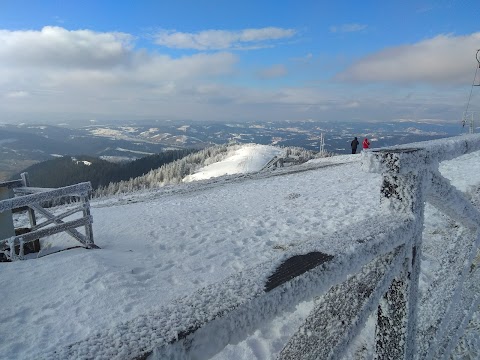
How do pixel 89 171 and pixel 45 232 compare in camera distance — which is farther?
pixel 89 171

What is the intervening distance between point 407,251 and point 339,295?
1.51 ft

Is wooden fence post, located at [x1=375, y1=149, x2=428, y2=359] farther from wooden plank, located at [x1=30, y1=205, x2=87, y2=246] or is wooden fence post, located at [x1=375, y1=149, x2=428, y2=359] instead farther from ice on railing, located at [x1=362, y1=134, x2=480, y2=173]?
wooden plank, located at [x1=30, y1=205, x2=87, y2=246]

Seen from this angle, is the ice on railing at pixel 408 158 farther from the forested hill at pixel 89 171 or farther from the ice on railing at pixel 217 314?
the forested hill at pixel 89 171

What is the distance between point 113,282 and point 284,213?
6192mm

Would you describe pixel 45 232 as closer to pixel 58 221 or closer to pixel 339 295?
pixel 58 221

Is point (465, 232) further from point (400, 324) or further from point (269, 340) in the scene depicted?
point (269, 340)

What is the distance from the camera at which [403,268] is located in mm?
1597

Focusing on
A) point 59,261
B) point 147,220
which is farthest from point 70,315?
point 147,220

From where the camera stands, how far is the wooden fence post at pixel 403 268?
58.2 inches

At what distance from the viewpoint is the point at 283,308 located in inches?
37.8

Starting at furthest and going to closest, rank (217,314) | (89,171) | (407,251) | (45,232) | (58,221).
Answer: (89,171), (58,221), (45,232), (407,251), (217,314)

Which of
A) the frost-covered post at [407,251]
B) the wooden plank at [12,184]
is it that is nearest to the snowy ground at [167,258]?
the frost-covered post at [407,251]

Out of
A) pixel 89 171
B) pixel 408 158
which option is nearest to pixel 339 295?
pixel 408 158

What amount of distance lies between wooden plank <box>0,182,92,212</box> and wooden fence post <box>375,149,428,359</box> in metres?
6.51
